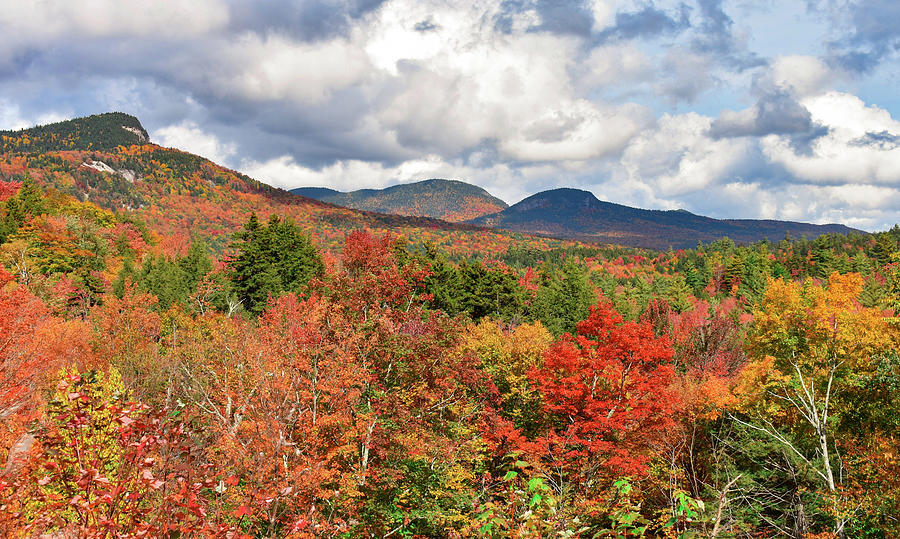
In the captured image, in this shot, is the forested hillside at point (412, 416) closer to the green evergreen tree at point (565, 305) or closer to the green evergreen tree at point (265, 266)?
the green evergreen tree at point (265, 266)

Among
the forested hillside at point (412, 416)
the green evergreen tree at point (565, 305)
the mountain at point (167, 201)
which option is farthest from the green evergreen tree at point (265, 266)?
the mountain at point (167, 201)

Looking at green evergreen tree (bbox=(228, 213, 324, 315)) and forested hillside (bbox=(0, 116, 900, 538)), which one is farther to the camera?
green evergreen tree (bbox=(228, 213, 324, 315))

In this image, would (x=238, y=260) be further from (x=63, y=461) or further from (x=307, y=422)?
Answer: (x=63, y=461)

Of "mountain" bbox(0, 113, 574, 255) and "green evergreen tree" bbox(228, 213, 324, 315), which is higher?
"mountain" bbox(0, 113, 574, 255)

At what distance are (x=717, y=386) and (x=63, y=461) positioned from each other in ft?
105

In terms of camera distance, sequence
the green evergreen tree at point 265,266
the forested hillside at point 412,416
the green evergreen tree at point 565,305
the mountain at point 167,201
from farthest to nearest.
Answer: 1. the mountain at point 167,201
2. the green evergreen tree at point 565,305
3. the green evergreen tree at point 265,266
4. the forested hillside at point 412,416

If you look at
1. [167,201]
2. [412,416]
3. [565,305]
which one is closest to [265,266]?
[412,416]

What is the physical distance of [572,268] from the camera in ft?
181

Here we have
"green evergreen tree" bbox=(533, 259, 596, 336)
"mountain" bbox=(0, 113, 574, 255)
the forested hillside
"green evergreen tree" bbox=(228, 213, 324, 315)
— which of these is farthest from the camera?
"mountain" bbox=(0, 113, 574, 255)

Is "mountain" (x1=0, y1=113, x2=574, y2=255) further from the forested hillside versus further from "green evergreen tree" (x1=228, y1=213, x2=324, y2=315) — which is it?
the forested hillside

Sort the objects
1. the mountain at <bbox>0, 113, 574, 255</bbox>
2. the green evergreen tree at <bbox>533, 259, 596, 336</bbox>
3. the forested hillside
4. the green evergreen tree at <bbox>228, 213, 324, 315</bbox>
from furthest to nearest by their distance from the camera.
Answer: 1. the mountain at <bbox>0, 113, 574, 255</bbox>
2. the green evergreen tree at <bbox>533, 259, 596, 336</bbox>
3. the green evergreen tree at <bbox>228, 213, 324, 315</bbox>
4. the forested hillside

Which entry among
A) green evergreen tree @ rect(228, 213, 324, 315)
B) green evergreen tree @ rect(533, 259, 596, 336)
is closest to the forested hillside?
green evergreen tree @ rect(228, 213, 324, 315)

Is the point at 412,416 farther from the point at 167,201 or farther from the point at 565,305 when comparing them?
the point at 167,201

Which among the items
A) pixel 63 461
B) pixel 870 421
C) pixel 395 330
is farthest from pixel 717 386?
pixel 63 461
